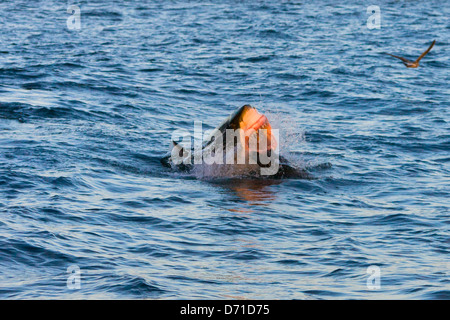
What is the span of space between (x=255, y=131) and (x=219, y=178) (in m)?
1.71

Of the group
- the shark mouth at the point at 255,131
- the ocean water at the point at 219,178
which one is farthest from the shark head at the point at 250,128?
the ocean water at the point at 219,178

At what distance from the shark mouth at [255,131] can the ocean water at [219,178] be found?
2.90 ft

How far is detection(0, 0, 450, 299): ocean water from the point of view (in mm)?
11344

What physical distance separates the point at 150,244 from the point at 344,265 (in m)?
3.23

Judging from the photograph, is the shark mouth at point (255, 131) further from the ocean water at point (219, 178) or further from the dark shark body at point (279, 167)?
the ocean water at point (219, 178)

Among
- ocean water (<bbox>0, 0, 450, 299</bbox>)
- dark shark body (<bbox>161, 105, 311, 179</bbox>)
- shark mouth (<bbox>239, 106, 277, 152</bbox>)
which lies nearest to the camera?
ocean water (<bbox>0, 0, 450, 299</bbox>)

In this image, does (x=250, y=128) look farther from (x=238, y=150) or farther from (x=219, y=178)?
(x=219, y=178)

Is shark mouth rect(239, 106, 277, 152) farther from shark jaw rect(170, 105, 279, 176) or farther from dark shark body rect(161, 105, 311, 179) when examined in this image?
dark shark body rect(161, 105, 311, 179)

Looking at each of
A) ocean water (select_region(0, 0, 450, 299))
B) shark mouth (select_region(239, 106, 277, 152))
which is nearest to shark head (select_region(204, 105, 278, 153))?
shark mouth (select_region(239, 106, 277, 152))

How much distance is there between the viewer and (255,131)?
52.6 feet

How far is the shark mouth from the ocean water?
2.90ft

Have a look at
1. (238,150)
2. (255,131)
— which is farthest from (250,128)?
(238,150)
